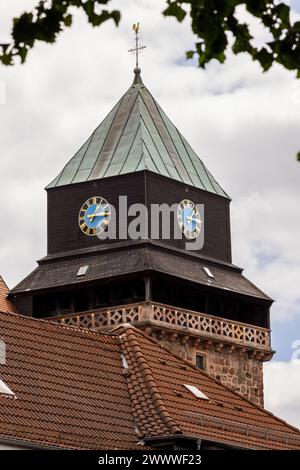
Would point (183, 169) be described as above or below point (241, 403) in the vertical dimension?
above

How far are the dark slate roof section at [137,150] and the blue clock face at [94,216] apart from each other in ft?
3.39

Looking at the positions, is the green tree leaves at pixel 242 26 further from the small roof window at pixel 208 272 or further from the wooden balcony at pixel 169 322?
the small roof window at pixel 208 272

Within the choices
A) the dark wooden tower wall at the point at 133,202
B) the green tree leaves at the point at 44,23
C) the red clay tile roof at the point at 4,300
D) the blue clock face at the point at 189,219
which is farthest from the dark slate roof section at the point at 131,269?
the green tree leaves at the point at 44,23

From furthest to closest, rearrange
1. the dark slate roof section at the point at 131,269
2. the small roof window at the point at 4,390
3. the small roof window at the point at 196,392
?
the dark slate roof section at the point at 131,269 < the small roof window at the point at 196,392 < the small roof window at the point at 4,390

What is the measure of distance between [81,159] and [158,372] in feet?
77.7

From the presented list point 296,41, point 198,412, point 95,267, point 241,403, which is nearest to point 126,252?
point 95,267

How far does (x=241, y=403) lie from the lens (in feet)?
118

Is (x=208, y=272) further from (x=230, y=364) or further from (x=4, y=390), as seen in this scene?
(x=4, y=390)

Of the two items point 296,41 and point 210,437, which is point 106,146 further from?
point 296,41

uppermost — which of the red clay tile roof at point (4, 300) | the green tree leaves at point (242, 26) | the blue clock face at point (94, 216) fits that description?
the blue clock face at point (94, 216)

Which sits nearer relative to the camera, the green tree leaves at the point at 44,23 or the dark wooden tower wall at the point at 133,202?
the green tree leaves at the point at 44,23

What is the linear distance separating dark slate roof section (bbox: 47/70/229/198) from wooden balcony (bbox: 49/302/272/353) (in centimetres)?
559

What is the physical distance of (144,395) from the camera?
32.4 meters

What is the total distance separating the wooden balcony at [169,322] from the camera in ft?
165
